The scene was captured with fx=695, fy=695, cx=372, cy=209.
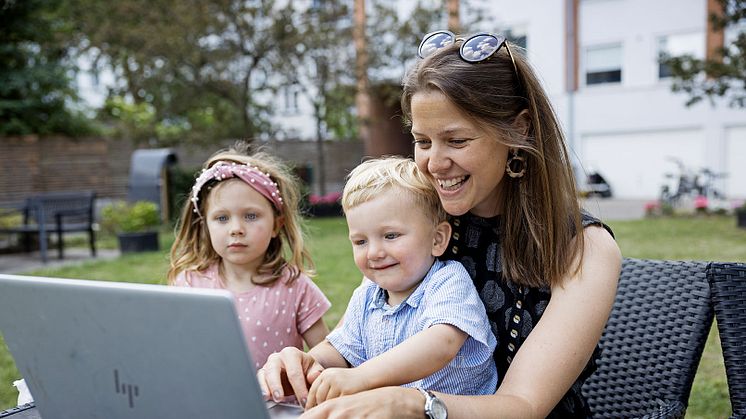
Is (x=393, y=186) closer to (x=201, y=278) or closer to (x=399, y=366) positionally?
(x=399, y=366)

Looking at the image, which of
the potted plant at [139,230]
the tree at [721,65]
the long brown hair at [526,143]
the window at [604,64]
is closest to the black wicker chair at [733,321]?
the long brown hair at [526,143]

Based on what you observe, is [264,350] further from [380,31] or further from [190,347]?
[380,31]

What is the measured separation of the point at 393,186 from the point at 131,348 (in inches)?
30.4

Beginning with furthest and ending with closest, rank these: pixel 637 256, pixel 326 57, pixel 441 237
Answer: pixel 326 57 → pixel 637 256 → pixel 441 237

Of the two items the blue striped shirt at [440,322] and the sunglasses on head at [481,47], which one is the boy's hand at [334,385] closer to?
the blue striped shirt at [440,322]

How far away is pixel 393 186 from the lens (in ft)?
5.35

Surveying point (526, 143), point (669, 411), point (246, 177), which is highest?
point (526, 143)

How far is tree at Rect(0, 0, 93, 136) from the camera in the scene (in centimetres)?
1675

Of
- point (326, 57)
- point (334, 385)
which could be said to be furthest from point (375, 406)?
point (326, 57)

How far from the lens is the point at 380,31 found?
14414mm

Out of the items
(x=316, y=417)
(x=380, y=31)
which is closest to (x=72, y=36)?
(x=380, y=31)

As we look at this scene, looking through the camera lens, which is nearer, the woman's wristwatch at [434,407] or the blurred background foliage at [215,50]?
the woman's wristwatch at [434,407]

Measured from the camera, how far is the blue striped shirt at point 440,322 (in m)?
1.52

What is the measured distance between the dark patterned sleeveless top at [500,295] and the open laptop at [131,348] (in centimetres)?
83
